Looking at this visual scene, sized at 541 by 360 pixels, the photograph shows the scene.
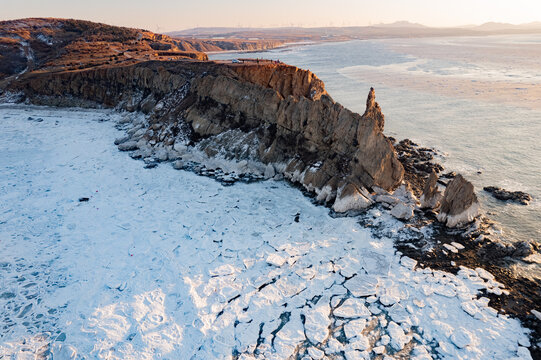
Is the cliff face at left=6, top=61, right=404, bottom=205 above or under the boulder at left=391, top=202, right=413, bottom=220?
above

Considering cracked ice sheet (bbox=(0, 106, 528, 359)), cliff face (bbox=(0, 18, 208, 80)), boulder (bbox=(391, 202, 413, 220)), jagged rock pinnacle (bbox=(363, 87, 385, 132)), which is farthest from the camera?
cliff face (bbox=(0, 18, 208, 80))

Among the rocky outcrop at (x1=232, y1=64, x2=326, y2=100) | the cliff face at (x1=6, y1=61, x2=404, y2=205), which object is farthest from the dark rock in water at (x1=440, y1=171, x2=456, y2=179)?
the rocky outcrop at (x1=232, y1=64, x2=326, y2=100)

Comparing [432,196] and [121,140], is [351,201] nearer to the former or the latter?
[432,196]

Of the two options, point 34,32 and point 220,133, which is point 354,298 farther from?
point 34,32

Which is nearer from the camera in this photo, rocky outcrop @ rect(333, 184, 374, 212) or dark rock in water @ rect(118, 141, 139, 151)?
rocky outcrop @ rect(333, 184, 374, 212)

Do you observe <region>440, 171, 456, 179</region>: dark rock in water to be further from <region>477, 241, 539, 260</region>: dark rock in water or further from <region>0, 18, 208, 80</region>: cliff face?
<region>0, 18, 208, 80</region>: cliff face

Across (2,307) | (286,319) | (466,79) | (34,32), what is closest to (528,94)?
(466,79)
